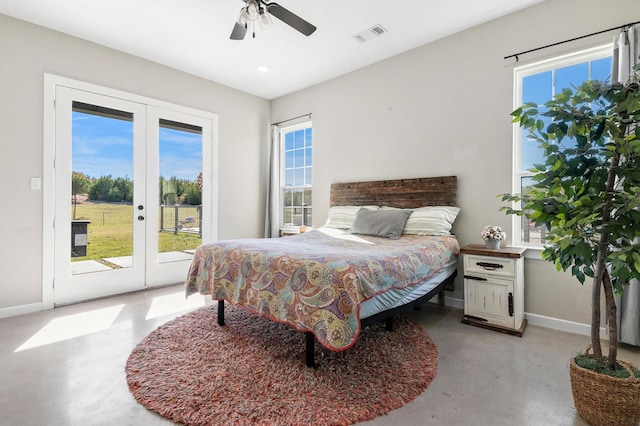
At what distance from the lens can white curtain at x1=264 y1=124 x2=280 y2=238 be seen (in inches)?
203

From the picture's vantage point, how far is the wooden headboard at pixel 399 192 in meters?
3.34

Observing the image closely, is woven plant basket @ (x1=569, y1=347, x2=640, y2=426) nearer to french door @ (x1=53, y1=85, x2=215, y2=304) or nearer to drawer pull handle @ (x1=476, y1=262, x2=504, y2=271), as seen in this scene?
drawer pull handle @ (x1=476, y1=262, x2=504, y2=271)

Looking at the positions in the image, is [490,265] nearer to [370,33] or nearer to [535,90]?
[535,90]

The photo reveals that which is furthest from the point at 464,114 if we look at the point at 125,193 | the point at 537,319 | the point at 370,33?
the point at 125,193

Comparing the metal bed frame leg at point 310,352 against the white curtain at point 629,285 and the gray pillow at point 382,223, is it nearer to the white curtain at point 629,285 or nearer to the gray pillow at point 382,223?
the gray pillow at point 382,223

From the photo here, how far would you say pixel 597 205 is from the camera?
1378 mm

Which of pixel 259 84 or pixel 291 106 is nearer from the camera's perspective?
pixel 259 84

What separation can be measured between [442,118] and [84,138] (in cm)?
410

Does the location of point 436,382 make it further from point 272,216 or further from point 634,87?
point 272,216

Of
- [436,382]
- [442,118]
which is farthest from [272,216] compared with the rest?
[436,382]

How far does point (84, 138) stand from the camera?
3.49 metres

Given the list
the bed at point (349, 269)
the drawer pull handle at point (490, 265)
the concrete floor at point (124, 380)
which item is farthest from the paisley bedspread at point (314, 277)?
the concrete floor at point (124, 380)

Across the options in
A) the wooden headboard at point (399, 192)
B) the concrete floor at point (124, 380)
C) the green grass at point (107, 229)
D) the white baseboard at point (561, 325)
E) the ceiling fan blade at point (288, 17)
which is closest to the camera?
the concrete floor at point (124, 380)

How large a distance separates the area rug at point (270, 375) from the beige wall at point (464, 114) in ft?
4.55
